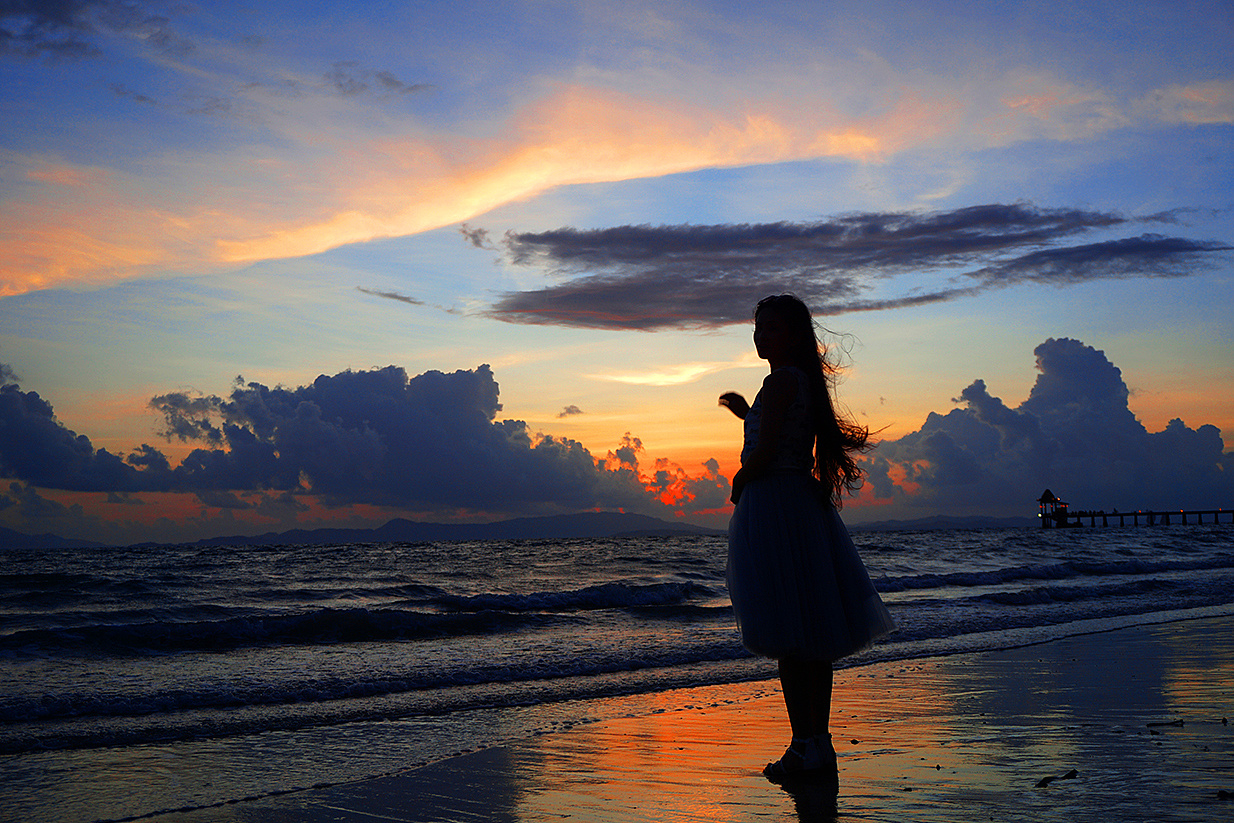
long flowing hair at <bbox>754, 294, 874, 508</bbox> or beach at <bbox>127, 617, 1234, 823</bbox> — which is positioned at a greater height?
long flowing hair at <bbox>754, 294, 874, 508</bbox>

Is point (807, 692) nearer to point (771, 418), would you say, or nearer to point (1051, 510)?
point (771, 418)

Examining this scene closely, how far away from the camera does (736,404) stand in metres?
4.36

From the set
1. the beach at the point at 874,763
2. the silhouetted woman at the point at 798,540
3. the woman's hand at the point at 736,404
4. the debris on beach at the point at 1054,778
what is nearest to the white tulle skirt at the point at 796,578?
the silhouetted woman at the point at 798,540

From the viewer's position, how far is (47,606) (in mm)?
20312

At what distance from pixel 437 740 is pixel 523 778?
1597 millimetres

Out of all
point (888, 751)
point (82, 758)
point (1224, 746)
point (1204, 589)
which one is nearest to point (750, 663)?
point (888, 751)

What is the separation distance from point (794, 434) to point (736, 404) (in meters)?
0.38

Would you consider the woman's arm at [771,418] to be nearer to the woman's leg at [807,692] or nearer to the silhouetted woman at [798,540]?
the silhouetted woman at [798,540]

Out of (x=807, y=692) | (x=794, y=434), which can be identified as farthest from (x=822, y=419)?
(x=807, y=692)

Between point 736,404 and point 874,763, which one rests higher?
point 736,404

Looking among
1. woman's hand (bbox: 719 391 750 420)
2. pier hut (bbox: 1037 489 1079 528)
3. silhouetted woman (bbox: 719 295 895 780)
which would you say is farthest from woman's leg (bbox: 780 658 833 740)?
pier hut (bbox: 1037 489 1079 528)

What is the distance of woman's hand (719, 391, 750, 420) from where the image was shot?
4.34m

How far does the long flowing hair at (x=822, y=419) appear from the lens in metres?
4.18

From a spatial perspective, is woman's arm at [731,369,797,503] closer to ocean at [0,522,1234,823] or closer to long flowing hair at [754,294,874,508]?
long flowing hair at [754,294,874,508]
